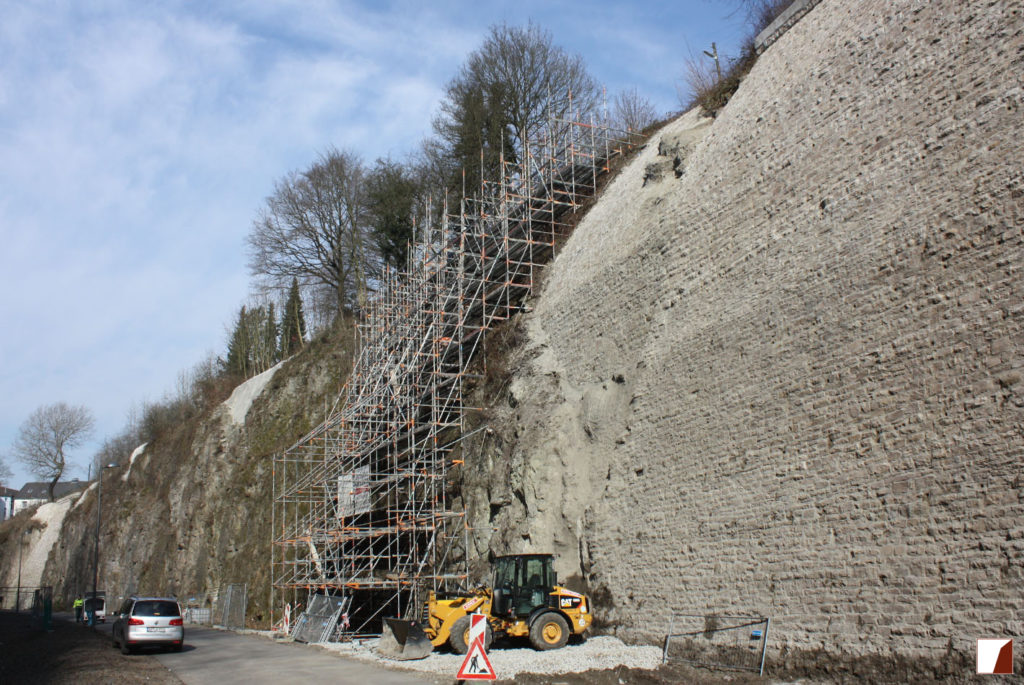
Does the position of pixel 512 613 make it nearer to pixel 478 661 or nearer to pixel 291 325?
pixel 478 661

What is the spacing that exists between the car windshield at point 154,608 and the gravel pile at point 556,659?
536cm

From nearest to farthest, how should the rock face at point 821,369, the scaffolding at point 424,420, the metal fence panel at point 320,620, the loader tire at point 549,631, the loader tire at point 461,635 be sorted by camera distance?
the rock face at point 821,369 < the loader tire at point 549,631 < the loader tire at point 461,635 < the metal fence panel at point 320,620 < the scaffolding at point 424,420

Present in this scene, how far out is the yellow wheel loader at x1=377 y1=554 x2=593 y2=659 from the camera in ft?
44.8

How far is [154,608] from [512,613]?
8.43 metres

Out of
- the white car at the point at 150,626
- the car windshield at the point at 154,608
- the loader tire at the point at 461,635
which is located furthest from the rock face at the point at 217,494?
the loader tire at the point at 461,635

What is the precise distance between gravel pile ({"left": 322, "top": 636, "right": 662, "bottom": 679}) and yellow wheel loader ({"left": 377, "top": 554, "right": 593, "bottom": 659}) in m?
0.26

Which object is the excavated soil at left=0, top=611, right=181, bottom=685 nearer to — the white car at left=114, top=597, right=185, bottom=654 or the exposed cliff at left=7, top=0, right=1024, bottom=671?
the white car at left=114, top=597, right=185, bottom=654

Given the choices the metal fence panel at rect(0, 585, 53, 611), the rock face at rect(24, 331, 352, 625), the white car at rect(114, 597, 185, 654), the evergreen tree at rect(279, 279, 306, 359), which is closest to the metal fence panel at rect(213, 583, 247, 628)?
the rock face at rect(24, 331, 352, 625)

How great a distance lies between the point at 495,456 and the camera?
18.9m

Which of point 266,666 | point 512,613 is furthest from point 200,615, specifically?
point 512,613

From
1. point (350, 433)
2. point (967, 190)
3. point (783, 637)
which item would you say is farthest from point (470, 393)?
point (967, 190)

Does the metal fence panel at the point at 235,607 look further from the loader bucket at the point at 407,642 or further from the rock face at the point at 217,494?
the loader bucket at the point at 407,642

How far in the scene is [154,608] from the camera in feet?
56.7

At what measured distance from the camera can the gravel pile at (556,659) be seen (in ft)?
39.0
